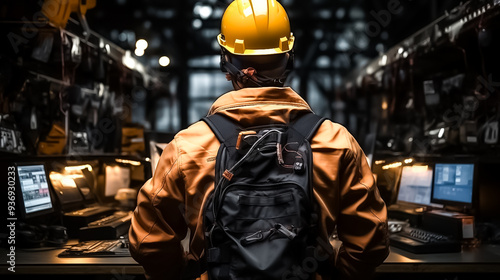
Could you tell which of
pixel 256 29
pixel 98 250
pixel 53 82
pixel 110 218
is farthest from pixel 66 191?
pixel 256 29

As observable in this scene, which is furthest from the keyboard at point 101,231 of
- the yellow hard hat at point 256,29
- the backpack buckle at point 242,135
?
the backpack buckle at point 242,135

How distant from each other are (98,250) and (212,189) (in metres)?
1.24

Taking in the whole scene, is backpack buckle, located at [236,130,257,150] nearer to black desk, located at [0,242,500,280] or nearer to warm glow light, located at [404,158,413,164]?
black desk, located at [0,242,500,280]

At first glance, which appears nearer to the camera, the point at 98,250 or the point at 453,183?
the point at 98,250

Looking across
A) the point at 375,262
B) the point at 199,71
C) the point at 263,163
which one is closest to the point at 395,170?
the point at 375,262

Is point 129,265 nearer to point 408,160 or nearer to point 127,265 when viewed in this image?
point 127,265

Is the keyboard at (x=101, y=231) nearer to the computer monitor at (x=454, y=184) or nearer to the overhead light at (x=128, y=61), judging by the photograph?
the computer monitor at (x=454, y=184)

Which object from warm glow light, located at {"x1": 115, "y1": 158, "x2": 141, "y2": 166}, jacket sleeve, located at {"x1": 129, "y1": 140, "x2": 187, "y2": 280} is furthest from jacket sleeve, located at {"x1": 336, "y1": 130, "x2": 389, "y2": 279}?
warm glow light, located at {"x1": 115, "y1": 158, "x2": 141, "y2": 166}

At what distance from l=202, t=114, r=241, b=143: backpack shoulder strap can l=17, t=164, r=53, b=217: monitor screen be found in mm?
1563

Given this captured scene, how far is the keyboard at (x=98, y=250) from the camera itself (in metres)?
2.45

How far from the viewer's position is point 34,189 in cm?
281

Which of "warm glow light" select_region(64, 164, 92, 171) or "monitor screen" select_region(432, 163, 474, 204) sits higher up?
"warm glow light" select_region(64, 164, 92, 171)

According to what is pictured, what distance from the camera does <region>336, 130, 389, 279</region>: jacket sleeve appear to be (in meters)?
1.53

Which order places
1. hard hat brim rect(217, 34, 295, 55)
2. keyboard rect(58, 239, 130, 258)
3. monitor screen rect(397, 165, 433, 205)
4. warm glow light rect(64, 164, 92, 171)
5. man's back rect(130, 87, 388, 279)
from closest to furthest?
man's back rect(130, 87, 388, 279) < hard hat brim rect(217, 34, 295, 55) < keyboard rect(58, 239, 130, 258) < monitor screen rect(397, 165, 433, 205) < warm glow light rect(64, 164, 92, 171)
